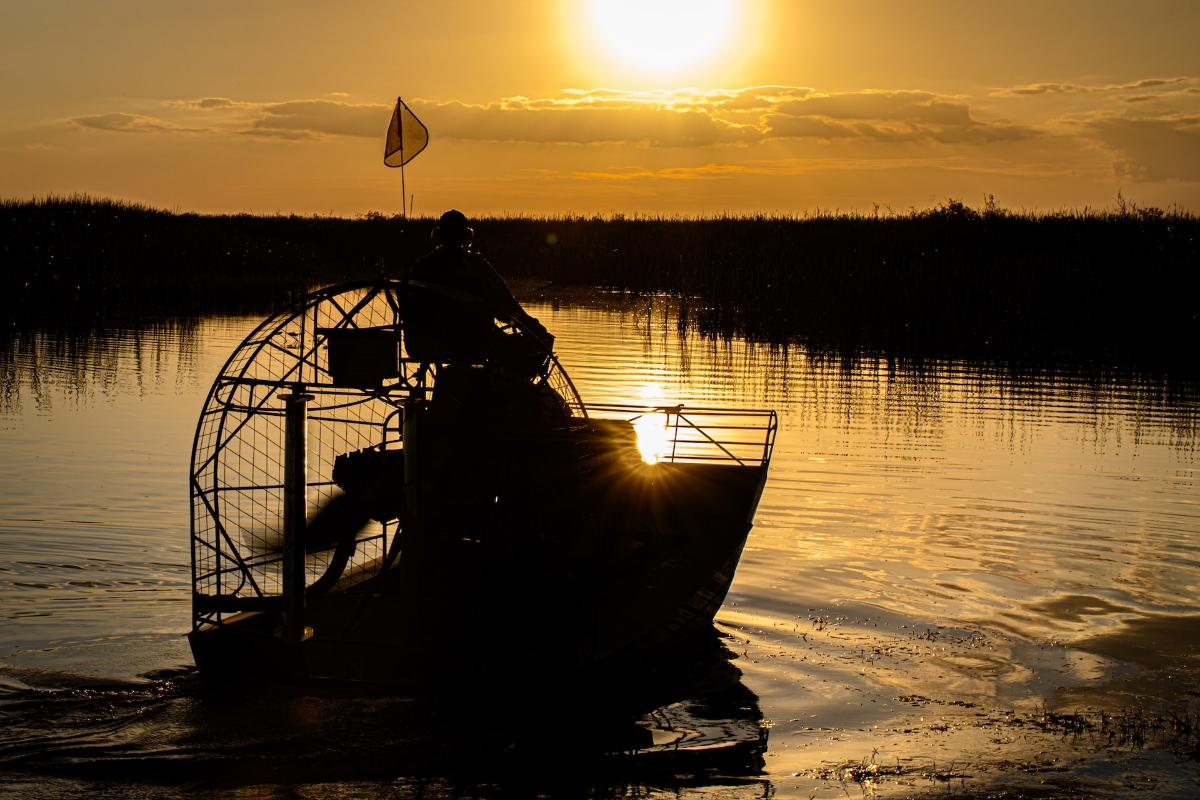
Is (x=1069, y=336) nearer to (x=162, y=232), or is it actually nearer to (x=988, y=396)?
(x=988, y=396)

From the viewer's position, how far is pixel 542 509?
10094 mm

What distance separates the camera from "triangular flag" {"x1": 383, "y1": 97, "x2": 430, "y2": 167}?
10.9 m

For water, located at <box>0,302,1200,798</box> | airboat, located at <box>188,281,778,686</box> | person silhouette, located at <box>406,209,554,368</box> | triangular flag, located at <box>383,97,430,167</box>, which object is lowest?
water, located at <box>0,302,1200,798</box>

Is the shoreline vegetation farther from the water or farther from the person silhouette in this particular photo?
the person silhouette

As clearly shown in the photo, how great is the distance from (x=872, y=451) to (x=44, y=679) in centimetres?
1386

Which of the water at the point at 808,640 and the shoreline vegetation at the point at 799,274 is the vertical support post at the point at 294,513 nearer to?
the water at the point at 808,640

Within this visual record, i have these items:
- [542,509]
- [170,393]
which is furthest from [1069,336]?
A: [542,509]

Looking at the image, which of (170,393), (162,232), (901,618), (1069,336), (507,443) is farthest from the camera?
(162,232)

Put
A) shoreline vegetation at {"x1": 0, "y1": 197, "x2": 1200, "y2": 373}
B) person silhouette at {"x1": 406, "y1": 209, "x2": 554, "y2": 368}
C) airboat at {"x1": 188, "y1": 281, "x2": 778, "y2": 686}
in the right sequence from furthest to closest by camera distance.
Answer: shoreline vegetation at {"x1": 0, "y1": 197, "x2": 1200, "y2": 373}
person silhouette at {"x1": 406, "y1": 209, "x2": 554, "y2": 368}
airboat at {"x1": 188, "y1": 281, "x2": 778, "y2": 686}

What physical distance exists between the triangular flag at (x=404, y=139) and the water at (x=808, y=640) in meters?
3.84

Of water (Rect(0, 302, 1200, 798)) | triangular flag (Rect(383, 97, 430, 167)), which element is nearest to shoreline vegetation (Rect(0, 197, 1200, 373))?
water (Rect(0, 302, 1200, 798))

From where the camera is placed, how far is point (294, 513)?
9328mm

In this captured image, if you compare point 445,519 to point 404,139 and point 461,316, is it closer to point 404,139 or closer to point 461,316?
point 461,316

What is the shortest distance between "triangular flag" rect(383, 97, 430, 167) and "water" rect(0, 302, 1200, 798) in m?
3.84
